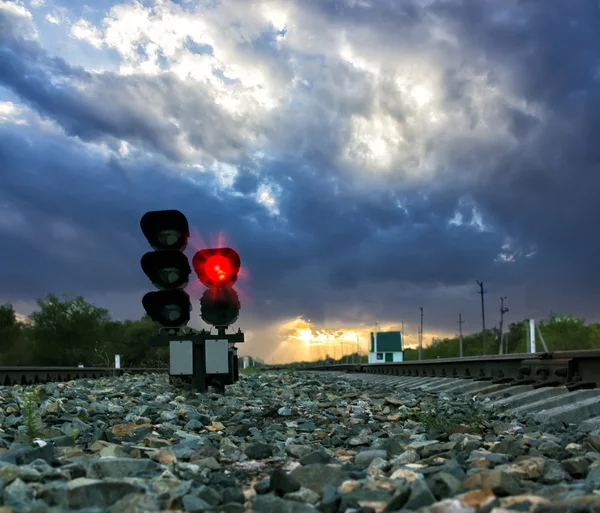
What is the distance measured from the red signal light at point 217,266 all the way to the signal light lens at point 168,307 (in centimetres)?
44

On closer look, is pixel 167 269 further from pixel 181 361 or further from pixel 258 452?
pixel 258 452

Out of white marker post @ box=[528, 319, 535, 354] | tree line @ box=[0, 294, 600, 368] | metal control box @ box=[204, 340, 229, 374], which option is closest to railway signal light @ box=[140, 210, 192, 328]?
metal control box @ box=[204, 340, 229, 374]

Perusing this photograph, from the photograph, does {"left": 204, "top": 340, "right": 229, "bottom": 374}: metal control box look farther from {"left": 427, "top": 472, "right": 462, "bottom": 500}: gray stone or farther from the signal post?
{"left": 427, "top": 472, "right": 462, "bottom": 500}: gray stone

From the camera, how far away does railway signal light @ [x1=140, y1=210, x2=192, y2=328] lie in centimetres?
911

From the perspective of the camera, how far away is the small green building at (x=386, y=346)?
8619 centimetres

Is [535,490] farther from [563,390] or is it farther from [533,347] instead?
[533,347]

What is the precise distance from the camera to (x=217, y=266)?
927 centimetres

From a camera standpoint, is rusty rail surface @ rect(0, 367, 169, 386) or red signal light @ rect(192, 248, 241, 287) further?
rusty rail surface @ rect(0, 367, 169, 386)

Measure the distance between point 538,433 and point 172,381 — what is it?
22.6ft

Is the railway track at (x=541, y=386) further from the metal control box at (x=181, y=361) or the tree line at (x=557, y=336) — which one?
the tree line at (x=557, y=336)

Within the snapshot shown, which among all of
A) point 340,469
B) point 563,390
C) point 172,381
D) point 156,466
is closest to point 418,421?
point 563,390

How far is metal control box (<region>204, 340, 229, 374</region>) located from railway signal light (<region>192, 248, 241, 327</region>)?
0.35 metres

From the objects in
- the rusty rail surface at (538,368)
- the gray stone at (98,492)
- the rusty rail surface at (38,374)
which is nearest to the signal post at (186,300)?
the rusty rail surface at (38,374)

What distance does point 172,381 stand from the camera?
10.5m
